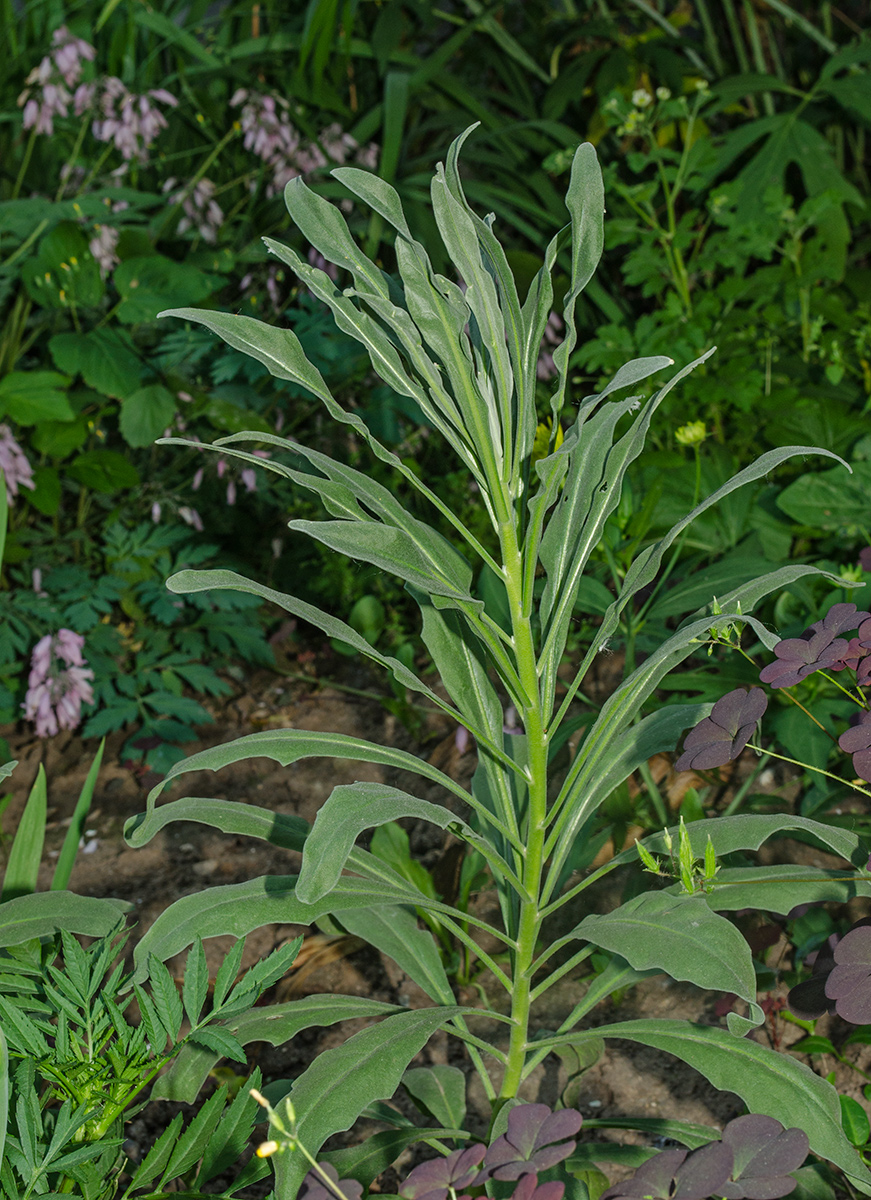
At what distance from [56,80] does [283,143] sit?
0.53 meters

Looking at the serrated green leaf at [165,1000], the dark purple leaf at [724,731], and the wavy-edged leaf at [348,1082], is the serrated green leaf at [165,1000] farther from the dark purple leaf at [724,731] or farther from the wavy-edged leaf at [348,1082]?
the dark purple leaf at [724,731]

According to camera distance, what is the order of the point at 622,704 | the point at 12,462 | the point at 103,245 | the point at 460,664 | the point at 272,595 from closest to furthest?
the point at 272,595, the point at 622,704, the point at 460,664, the point at 12,462, the point at 103,245

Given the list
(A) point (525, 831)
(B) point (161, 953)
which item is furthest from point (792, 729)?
(B) point (161, 953)

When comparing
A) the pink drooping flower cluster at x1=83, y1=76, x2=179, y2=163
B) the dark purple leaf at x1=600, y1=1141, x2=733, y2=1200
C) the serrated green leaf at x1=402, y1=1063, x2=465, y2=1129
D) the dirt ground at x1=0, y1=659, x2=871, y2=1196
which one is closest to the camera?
the dark purple leaf at x1=600, y1=1141, x2=733, y2=1200

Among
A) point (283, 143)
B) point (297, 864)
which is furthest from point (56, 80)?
point (297, 864)

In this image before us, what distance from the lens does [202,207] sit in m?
2.55

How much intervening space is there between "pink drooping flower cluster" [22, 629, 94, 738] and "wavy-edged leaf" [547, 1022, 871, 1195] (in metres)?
1.41

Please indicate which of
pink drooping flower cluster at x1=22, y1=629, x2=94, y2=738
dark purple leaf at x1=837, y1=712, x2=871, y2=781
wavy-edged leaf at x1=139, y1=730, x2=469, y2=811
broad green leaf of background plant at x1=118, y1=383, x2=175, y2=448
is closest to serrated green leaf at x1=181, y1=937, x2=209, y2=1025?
wavy-edged leaf at x1=139, y1=730, x2=469, y2=811

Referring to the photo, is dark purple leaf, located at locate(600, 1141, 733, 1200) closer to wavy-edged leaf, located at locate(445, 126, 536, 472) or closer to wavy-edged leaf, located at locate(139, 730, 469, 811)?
wavy-edged leaf, located at locate(139, 730, 469, 811)

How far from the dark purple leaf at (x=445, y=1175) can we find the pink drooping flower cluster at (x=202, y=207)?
7.43 ft

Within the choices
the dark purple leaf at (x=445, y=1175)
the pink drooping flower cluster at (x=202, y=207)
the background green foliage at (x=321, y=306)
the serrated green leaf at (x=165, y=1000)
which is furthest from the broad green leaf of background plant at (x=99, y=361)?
the dark purple leaf at (x=445, y=1175)

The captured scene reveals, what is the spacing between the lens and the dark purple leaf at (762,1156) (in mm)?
681

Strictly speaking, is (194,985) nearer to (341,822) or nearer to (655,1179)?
(341,822)

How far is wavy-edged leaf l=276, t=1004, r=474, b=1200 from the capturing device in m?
0.82
